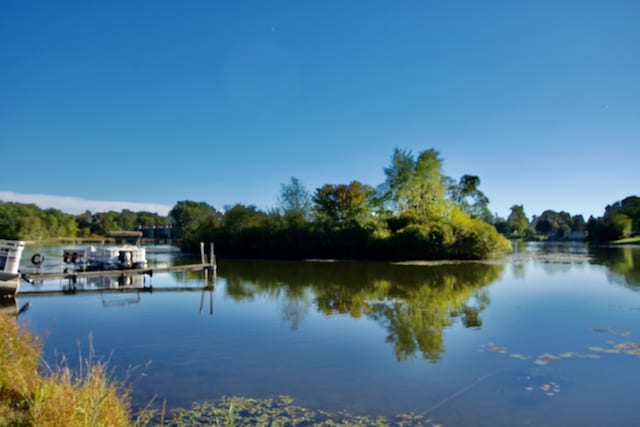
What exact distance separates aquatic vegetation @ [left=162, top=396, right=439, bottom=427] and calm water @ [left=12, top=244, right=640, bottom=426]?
281mm

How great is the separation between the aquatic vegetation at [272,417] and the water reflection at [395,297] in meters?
3.21

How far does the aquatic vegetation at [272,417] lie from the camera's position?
6199 millimetres

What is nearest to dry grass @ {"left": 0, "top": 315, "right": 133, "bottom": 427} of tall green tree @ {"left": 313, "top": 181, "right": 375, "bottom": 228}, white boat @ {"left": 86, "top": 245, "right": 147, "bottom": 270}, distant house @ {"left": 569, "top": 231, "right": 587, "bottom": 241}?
white boat @ {"left": 86, "top": 245, "right": 147, "bottom": 270}

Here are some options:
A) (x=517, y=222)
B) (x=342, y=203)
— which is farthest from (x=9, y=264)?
(x=517, y=222)

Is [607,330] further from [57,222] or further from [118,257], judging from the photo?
[57,222]

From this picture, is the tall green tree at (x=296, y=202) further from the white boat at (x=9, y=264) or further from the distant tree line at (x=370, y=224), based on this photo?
the white boat at (x=9, y=264)

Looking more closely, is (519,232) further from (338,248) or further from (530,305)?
(530,305)

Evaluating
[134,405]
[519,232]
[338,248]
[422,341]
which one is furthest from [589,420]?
[519,232]

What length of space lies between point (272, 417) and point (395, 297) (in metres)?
12.2

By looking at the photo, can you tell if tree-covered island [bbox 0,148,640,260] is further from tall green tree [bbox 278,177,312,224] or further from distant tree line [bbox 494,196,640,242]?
distant tree line [bbox 494,196,640,242]

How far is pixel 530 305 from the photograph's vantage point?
52.4 feet

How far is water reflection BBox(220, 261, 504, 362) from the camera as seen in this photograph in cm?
1188

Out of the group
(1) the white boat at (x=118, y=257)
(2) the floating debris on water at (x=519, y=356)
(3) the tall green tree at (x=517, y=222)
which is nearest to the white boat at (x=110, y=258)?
(1) the white boat at (x=118, y=257)

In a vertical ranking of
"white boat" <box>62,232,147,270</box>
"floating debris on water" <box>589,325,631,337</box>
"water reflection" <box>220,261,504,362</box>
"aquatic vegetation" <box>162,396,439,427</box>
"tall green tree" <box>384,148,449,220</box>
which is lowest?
"aquatic vegetation" <box>162,396,439,427</box>
